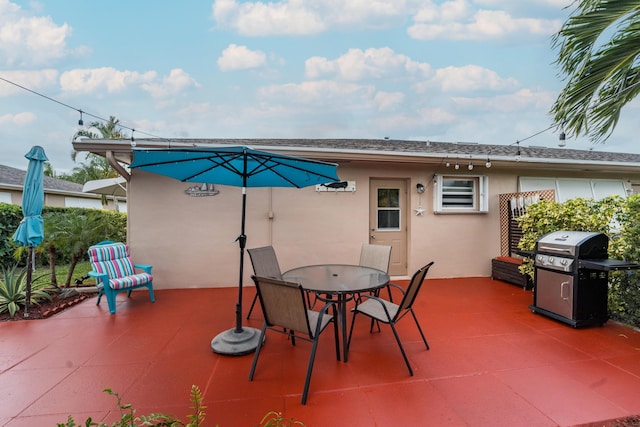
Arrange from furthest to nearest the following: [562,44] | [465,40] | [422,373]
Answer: [465,40], [562,44], [422,373]

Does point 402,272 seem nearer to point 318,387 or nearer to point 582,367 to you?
point 582,367

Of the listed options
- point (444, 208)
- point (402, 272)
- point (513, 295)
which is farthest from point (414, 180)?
point (513, 295)

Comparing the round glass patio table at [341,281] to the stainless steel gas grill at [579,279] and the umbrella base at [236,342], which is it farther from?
the stainless steel gas grill at [579,279]

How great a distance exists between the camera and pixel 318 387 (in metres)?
2.46

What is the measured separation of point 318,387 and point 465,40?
888 cm

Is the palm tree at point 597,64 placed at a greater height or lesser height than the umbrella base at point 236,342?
greater

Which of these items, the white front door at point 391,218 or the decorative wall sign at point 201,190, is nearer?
the decorative wall sign at point 201,190

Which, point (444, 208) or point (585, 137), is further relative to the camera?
point (444, 208)

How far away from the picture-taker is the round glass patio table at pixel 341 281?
9.49 ft

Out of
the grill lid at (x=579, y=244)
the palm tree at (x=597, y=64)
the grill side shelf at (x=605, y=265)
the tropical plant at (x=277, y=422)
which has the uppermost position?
the palm tree at (x=597, y=64)

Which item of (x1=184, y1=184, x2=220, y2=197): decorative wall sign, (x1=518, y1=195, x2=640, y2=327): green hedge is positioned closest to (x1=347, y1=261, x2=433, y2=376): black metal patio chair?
(x1=518, y1=195, x2=640, y2=327): green hedge

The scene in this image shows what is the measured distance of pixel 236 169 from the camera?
3.33 meters

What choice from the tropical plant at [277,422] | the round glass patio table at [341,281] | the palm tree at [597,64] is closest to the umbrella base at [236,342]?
the round glass patio table at [341,281]

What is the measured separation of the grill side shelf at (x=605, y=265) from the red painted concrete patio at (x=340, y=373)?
845 millimetres
